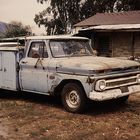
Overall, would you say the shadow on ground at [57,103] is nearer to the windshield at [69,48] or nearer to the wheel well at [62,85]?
the wheel well at [62,85]

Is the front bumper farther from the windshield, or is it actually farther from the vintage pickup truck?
the windshield

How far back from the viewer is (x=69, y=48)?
32.0ft

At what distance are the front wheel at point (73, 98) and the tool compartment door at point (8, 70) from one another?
6.07 ft

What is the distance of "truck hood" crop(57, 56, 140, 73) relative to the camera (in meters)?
8.38

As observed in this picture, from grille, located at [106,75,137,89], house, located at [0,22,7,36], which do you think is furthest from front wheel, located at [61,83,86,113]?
house, located at [0,22,7,36]

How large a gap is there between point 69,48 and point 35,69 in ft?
3.37

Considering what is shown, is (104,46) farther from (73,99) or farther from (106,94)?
(106,94)

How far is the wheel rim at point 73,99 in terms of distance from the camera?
28.7 ft

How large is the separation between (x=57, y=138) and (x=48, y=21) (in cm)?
4617

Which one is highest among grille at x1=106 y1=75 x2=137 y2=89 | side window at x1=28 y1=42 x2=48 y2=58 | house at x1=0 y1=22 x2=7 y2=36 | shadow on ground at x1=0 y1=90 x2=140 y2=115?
house at x1=0 y1=22 x2=7 y2=36

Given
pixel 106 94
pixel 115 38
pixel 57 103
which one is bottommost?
pixel 57 103

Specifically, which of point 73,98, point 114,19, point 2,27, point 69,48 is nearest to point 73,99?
point 73,98

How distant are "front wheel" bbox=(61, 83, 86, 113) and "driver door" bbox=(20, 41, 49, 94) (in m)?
0.66

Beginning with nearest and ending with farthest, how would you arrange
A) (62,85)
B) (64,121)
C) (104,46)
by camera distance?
1. (64,121)
2. (62,85)
3. (104,46)
